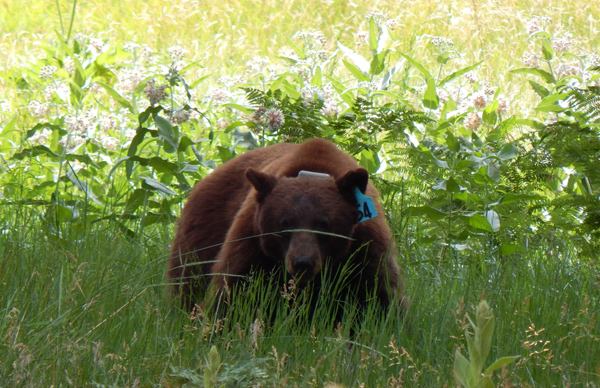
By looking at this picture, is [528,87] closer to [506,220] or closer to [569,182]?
[569,182]

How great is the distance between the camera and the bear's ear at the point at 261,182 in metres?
3.85

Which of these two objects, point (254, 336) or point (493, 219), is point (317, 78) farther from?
point (254, 336)

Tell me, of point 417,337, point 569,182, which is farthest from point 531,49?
point 417,337

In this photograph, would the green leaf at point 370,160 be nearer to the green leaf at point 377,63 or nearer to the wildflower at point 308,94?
the wildflower at point 308,94

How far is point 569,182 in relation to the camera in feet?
18.4

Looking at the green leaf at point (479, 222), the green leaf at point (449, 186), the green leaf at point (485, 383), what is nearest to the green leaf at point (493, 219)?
the green leaf at point (479, 222)

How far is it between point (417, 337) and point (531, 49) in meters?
8.97

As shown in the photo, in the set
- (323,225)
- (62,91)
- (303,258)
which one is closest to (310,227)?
(323,225)

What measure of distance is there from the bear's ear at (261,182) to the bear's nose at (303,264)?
498mm

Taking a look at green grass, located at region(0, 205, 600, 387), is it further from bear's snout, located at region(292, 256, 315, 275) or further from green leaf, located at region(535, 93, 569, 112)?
green leaf, located at region(535, 93, 569, 112)

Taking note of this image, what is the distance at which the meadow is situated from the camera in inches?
101

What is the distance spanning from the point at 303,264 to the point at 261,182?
1.79 ft

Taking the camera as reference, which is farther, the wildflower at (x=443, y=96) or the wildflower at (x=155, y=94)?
the wildflower at (x=443, y=96)

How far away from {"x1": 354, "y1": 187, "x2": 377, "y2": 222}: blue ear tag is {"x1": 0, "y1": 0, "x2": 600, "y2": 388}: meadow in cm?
43
